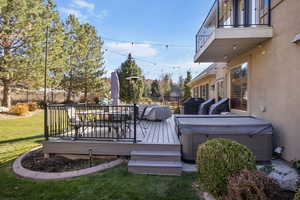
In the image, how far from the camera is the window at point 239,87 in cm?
625

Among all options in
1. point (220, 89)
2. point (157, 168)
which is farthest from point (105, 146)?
point (220, 89)

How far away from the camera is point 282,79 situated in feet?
13.7

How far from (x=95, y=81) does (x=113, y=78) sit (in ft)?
51.0

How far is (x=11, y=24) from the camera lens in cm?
1175

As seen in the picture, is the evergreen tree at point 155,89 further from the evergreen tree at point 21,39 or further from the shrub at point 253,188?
the shrub at point 253,188

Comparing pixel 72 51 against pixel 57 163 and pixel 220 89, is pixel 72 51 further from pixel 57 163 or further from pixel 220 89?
pixel 57 163

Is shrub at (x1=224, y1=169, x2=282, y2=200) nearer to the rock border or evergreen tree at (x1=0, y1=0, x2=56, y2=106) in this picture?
the rock border

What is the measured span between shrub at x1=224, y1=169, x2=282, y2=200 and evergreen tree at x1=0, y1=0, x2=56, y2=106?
46.5 feet

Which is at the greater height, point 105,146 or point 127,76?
point 127,76

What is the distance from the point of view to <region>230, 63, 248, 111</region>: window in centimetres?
625

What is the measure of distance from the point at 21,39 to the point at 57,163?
39.1ft

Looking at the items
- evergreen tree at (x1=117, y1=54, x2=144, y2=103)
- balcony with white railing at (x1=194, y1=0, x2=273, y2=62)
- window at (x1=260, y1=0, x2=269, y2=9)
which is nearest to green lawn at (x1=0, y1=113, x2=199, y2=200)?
balcony with white railing at (x1=194, y1=0, x2=273, y2=62)

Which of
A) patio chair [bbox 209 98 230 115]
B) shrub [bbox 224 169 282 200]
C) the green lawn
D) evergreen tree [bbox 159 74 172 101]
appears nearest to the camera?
shrub [bbox 224 169 282 200]

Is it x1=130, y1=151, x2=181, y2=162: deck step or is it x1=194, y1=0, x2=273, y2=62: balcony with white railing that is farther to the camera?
x1=194, y1=0, x2=273, y2=62: balcony with white railing
